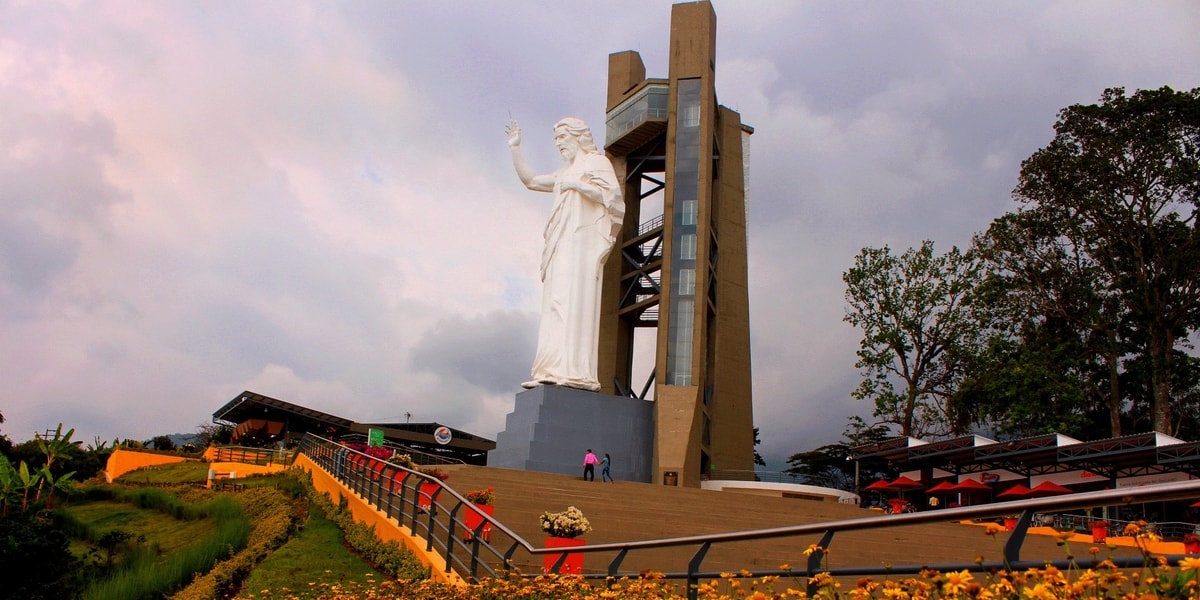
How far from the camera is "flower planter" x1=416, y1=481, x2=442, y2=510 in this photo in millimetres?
8758

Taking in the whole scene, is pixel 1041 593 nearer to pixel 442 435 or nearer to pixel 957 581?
pixel 957 581

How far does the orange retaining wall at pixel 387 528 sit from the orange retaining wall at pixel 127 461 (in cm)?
1187

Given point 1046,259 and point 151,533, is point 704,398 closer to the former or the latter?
point 1046,259

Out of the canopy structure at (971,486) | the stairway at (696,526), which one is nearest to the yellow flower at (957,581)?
the stairway at (696,526)

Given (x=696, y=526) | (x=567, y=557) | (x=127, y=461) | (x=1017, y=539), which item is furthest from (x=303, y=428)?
(x=1017, y=539)

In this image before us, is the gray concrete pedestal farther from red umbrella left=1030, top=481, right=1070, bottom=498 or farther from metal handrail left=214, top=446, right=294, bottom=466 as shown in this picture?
red umbrella left=1030, top=481, right=1070, bottom=498

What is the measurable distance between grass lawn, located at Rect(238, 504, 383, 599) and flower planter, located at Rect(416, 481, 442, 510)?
74cm

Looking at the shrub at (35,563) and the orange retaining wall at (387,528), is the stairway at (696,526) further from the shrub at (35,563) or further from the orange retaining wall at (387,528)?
the shrub at (35,563)

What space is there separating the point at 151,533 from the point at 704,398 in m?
18.1

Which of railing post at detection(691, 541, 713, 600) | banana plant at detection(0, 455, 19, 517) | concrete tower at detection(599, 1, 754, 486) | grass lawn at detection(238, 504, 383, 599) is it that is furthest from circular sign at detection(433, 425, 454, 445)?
railing post at detection(691, 541, 713, 600)

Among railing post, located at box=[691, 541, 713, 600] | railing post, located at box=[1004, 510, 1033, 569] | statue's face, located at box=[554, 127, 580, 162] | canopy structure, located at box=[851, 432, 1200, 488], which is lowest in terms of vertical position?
railing post, located at box=[691, 541, 713, 600]

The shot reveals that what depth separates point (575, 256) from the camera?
21844mm

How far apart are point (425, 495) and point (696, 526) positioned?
16.5ft

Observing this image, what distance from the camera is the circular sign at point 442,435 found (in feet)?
119
